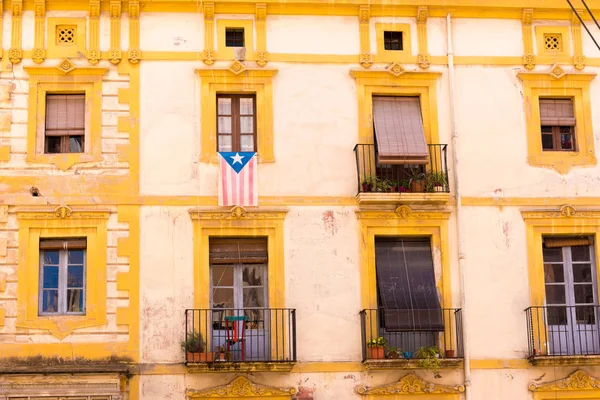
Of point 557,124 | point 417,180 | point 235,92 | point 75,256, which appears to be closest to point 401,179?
point 417,180

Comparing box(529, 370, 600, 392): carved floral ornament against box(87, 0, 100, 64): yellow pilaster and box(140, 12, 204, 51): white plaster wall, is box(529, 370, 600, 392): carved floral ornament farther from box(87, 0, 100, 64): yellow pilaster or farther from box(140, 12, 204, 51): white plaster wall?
box(87, 0, 100, 64): yellow pilaster

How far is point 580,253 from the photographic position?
2483 cm

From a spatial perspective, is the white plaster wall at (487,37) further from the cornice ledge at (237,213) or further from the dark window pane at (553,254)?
the cornice ledge at (237,213)

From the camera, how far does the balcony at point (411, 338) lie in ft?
76.5

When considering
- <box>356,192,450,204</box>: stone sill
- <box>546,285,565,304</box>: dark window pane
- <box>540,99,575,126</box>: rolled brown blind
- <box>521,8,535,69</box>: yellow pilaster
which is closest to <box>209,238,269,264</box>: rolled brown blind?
<box>356,192,450,204</box>: stone sill

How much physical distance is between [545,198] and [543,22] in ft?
12.9

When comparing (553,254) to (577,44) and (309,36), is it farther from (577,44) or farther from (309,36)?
(309,36)

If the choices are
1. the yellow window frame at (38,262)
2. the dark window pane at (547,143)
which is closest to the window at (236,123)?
the yellow window frame at (38,262)

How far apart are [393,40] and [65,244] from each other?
8.15 m

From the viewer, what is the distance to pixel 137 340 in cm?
2323

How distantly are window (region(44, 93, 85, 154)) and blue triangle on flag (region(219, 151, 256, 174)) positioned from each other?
292cm

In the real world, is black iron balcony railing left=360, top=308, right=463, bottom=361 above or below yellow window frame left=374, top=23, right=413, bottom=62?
below

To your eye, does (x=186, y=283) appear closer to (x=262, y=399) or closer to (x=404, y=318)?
(x=262, y=399)

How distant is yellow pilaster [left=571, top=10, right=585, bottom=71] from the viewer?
25.5 meters
